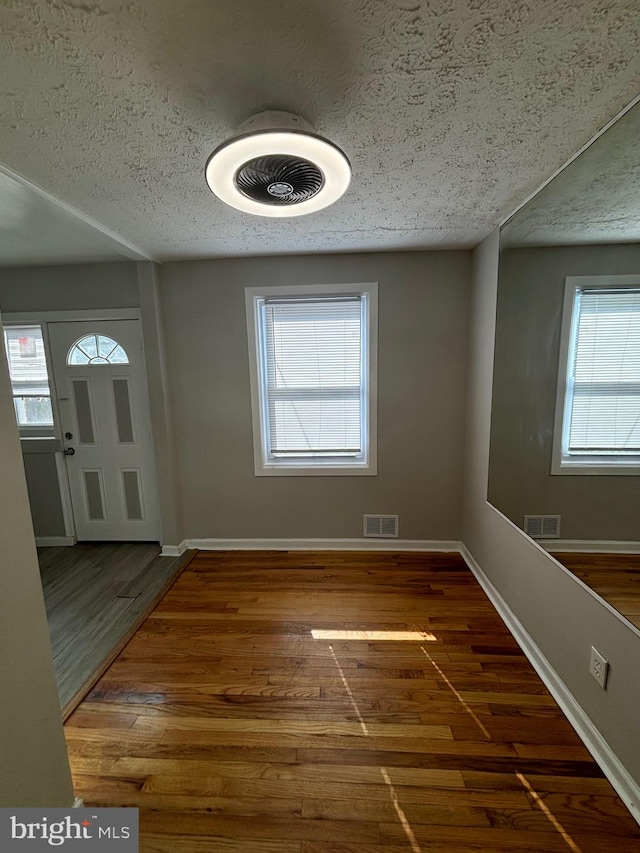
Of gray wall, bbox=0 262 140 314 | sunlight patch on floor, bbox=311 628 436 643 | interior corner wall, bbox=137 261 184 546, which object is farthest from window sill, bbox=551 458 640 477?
gray wall, bbox=0 262 140 314

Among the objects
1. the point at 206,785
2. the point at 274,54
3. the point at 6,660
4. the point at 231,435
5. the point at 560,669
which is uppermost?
the point at 274,54

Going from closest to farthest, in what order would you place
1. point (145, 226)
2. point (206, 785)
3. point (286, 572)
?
point (206, 785) < point (145, 226) < point (286, 572)

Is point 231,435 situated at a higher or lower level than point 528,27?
lower

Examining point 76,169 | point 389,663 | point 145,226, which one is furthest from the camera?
point 145,226

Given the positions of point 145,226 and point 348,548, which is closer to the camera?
point 145,226

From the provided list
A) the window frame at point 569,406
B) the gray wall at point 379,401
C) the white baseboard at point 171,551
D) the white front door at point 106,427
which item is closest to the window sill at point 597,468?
the window frame at point 569,406

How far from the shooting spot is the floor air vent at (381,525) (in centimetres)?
280

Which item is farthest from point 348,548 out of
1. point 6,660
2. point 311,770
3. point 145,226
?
point 145,226

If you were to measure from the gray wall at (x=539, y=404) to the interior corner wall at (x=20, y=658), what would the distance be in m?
2.17

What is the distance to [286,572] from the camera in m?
2.56

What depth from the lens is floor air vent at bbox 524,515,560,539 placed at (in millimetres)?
1648

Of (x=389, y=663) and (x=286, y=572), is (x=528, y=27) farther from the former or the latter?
(x=286, y=572)

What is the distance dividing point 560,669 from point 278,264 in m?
3.04

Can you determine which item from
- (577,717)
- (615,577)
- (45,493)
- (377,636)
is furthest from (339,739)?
(45,493)
